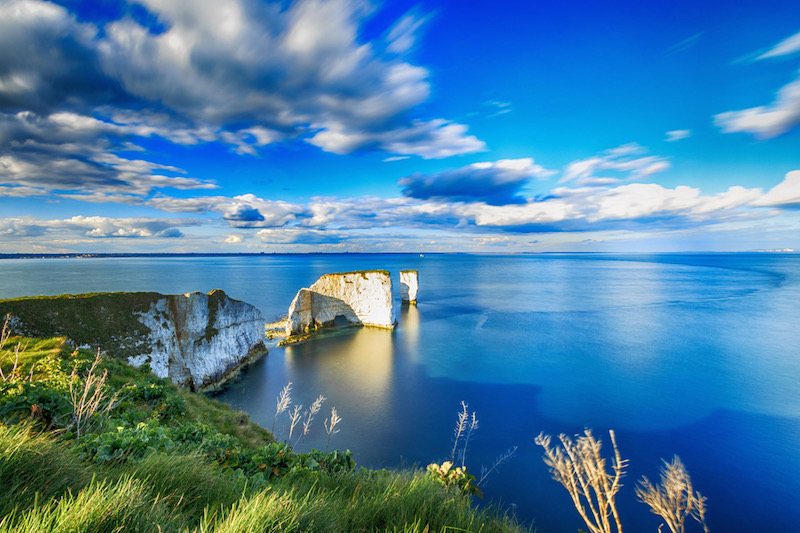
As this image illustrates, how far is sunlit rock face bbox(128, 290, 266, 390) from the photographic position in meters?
17.5

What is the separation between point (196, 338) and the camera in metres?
19.5

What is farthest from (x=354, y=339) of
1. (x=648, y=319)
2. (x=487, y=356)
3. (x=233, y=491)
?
(x=648, y=319)

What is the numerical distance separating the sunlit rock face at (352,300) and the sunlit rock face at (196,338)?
466 inches

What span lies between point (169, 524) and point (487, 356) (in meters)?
26.1

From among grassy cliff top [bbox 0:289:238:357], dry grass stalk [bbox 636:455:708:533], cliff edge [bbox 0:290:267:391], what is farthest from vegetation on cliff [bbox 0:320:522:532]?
cliff edge [bbox 0:290:267:391]

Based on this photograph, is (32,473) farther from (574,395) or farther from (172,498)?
(574,395)

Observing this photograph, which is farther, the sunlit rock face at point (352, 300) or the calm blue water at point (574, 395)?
the sunlit rock face at point (352, 300)

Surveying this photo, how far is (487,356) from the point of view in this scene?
26453 millimetres

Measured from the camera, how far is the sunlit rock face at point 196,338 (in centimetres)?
1748

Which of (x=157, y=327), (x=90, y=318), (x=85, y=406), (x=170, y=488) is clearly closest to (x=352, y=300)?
(x=157, y=327)

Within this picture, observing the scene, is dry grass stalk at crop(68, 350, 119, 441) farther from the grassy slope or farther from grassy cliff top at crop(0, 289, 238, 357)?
grassy cliff top at crop(0, 289, 238, 357)

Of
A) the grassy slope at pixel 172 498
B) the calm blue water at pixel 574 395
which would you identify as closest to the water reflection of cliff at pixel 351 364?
the calm blue water at pixel 574 395

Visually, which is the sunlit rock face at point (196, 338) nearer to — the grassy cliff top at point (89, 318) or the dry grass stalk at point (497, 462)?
the grassy cliff top at point (89, 318)

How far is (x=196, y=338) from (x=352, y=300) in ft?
63.3
